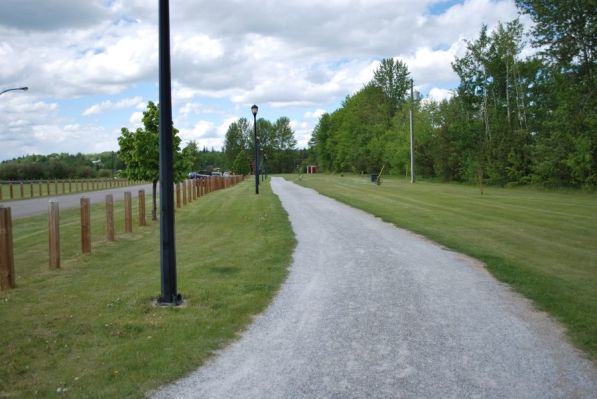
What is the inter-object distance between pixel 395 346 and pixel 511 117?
43.6 meters

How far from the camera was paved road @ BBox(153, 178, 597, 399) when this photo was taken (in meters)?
4.14

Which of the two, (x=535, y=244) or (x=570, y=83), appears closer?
(x=535, y=244)

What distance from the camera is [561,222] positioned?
1577 centimetres

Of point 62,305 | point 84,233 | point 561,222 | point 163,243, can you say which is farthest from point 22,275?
point 561,222

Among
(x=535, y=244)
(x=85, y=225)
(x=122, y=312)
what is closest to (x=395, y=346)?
(x=122, y=312)

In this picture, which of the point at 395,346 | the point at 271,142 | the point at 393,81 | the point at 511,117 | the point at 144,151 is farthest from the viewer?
the point at 271,142

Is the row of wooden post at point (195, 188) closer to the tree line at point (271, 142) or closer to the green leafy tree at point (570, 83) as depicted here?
the green leafy tree at point (570, 83)

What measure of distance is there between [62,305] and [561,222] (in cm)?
1399

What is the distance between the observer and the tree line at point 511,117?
26928 millimetres

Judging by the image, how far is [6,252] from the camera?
774cm

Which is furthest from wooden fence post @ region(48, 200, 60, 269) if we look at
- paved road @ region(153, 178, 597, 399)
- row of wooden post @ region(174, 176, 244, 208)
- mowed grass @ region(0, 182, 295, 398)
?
row of wooden post @ region(174, 176, 244, 208)

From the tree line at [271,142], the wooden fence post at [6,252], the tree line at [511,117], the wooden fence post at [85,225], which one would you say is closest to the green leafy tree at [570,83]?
the tree line at [511,117]

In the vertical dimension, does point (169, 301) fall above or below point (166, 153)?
below

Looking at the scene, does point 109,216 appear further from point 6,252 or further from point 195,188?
point 195,188
